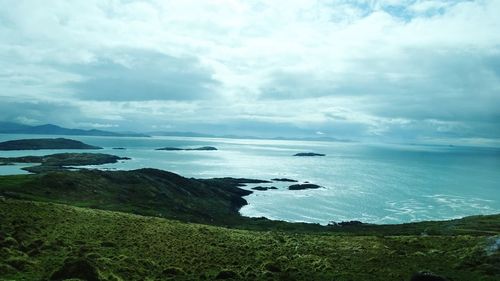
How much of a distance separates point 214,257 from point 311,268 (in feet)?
34.5

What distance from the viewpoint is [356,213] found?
517ft

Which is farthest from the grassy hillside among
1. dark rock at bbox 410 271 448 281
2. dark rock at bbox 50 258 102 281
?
dark rock at bbox 410 271 448 281

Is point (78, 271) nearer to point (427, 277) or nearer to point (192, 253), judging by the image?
point (192, 253)

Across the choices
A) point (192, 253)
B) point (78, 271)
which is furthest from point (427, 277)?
point (78, 271)

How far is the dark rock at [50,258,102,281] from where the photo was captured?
2841 cm

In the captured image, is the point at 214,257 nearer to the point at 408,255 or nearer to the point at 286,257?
the point at 286,257

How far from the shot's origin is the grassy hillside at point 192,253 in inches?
1308

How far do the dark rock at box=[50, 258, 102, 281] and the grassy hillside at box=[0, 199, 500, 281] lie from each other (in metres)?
0.07

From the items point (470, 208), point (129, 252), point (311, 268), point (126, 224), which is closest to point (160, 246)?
point (129, 252)

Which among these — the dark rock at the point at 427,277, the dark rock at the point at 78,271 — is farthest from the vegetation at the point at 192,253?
the dark rock at the point at 427,277

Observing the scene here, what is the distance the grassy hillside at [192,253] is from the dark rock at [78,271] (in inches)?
2.7

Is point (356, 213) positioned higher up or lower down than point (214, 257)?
lower down

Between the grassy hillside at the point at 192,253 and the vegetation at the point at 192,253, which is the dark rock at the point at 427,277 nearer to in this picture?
the vegetation at the point at 192,253

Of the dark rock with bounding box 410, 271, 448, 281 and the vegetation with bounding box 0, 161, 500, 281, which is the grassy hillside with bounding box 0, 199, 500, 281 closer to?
the vegetation with bounding box 0, 161, 500, 281
